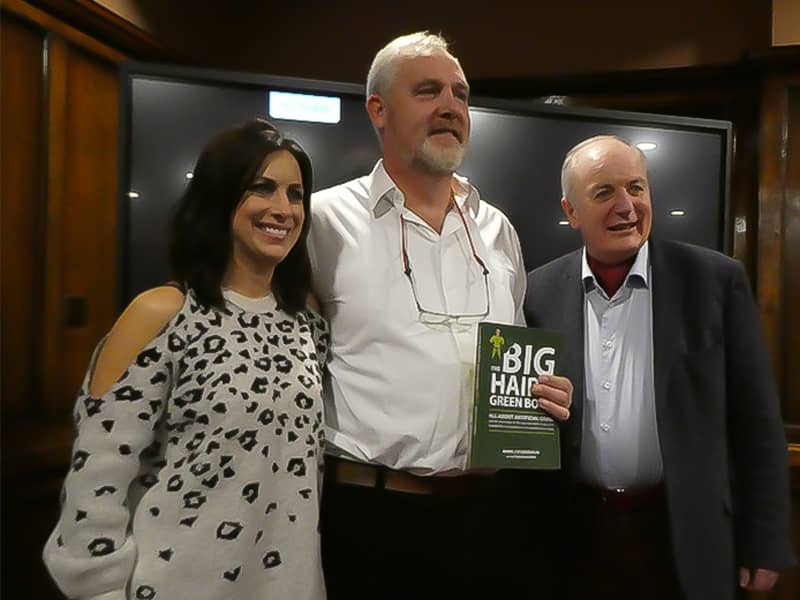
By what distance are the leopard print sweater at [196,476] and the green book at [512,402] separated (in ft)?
1.12

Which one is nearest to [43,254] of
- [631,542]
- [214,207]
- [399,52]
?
[214,207]

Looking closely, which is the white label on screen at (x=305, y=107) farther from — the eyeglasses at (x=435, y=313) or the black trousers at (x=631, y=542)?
the black trousers at (x=631, y=542)

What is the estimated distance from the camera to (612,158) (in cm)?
173

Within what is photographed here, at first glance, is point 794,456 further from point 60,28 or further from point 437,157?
point 60,28

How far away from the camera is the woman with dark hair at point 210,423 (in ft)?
3.81

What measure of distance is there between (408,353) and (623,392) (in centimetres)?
52

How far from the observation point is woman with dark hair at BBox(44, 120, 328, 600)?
3.81 ft

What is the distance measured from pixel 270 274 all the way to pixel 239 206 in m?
0.15

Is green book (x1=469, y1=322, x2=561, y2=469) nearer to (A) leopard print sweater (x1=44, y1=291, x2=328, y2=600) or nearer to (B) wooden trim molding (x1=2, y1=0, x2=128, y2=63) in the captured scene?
(A) leopard print sweater (x1=44, y1=291, x2=328, y2=600)

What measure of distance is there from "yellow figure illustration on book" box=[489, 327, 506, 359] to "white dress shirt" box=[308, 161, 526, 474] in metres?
0.15

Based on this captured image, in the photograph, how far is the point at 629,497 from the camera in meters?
1.65

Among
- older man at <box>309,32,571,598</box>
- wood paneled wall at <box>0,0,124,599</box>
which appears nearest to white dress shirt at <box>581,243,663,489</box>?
older man at <box>309,32,571,598</box>

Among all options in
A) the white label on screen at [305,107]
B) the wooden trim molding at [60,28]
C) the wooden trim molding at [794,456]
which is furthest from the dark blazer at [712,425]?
the wooden trim molding at [60,28]

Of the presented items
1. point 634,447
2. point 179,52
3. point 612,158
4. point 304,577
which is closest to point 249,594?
point 304,577
